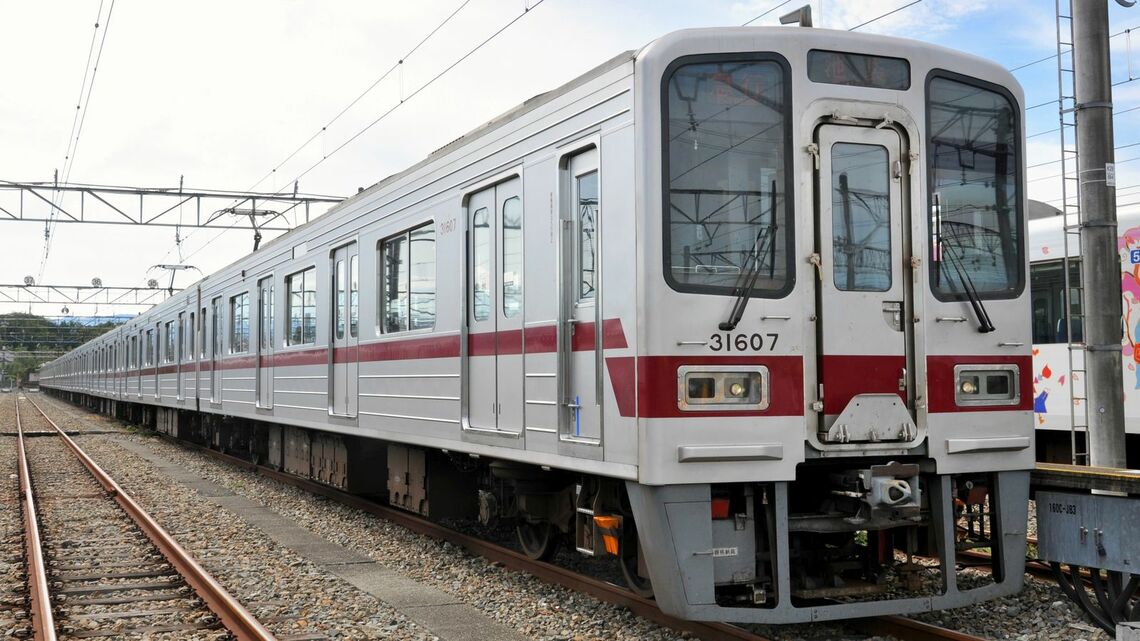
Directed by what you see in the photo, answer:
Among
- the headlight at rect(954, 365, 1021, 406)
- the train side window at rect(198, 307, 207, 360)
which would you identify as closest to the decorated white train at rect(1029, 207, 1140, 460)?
the headlight at rect(954, 365, 1021, 406)

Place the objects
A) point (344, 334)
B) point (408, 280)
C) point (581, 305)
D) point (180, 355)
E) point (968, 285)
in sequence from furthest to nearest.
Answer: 1. point (180, 355)
2. point (344, 334)
3. point (408, 280)
4. point (581, 305)
5. point (968, 285)

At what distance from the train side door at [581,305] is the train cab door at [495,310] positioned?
611 mm

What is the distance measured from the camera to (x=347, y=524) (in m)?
10.5

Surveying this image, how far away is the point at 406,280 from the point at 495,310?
1854mm

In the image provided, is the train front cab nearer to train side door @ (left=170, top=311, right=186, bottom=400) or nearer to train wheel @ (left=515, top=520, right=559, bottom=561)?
train wheel @ (left=515, top=520, right=559, bottom=561)

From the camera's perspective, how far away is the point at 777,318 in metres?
5.42

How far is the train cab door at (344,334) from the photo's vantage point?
32.8 ft

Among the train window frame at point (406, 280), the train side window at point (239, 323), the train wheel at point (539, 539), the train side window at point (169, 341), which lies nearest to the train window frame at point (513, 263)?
the train window frame at point (406, 280)

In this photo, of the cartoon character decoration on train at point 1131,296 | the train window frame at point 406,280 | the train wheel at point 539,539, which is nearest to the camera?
the train wheel at point 539,539

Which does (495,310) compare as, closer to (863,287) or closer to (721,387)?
(721,387)

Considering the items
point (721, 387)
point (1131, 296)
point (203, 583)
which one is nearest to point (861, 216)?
point (721, 387)

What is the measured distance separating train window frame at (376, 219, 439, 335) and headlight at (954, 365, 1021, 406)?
3.79m

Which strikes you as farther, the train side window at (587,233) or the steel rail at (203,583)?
the steel rail at (203,583)

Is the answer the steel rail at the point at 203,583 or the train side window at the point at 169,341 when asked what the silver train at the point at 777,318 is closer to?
the steel rail at the point at 203,583
